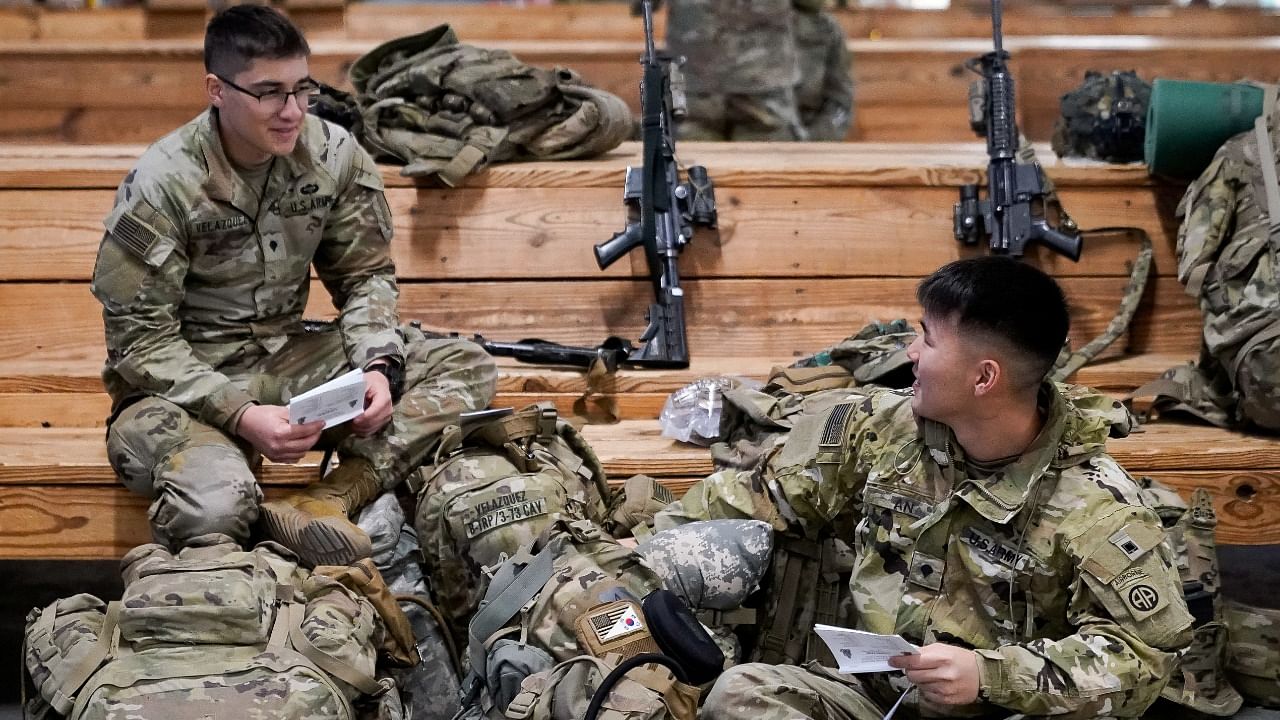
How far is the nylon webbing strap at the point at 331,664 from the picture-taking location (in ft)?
8.46

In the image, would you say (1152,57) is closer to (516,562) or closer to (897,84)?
(897,84)

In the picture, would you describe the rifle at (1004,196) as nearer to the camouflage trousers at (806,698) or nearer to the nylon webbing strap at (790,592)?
the nylon webbing strap at (790,592)

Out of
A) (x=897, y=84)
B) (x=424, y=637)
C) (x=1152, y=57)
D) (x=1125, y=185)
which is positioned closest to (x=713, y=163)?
(x=1125, y=185)

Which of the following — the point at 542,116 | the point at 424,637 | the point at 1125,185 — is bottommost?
the point at 424,637

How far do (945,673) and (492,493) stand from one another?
1.11 meters

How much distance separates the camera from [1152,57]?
7.05 metres

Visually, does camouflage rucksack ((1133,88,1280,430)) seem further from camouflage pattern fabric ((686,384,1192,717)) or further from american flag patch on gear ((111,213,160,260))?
american flag patch on gear ((111,213,160,260))

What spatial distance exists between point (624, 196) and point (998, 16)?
4.21ft

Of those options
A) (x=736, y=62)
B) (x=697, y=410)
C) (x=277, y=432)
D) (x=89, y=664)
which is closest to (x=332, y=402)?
(x=277, y=432)

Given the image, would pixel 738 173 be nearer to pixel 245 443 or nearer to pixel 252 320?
pixel 252 320

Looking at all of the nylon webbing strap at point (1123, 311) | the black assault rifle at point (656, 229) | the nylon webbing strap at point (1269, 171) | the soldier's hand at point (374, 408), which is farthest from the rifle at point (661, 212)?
the nylon webbing strap at point (1269, 171)

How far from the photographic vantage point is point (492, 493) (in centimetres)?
301

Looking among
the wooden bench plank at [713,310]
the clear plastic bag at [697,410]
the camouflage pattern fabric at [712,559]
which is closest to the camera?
the camouflage pattern fabric at [712,559]

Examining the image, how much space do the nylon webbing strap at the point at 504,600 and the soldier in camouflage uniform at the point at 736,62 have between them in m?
3.51
